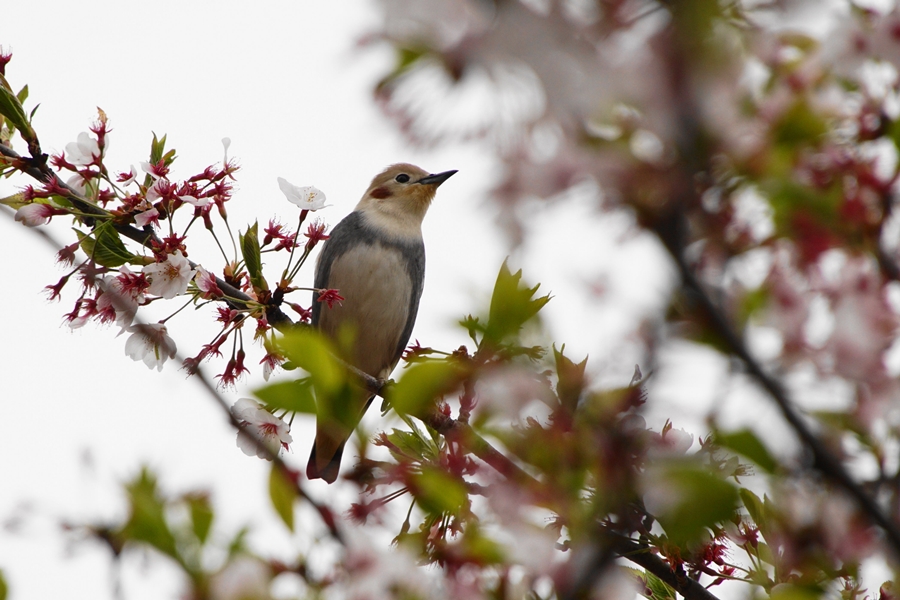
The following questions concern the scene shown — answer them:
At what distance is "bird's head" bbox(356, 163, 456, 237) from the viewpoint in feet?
22.1

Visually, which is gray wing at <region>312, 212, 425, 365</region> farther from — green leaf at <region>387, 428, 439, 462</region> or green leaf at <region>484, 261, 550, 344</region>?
green leaf at <region>484, 261, 550, 344</region>

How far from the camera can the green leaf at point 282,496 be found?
1.34 m

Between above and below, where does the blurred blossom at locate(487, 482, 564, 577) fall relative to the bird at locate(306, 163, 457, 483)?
above

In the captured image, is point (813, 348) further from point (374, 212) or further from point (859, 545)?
point (374, 212)

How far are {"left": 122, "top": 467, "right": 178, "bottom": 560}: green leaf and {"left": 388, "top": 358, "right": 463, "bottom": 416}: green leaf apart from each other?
16.2 inches

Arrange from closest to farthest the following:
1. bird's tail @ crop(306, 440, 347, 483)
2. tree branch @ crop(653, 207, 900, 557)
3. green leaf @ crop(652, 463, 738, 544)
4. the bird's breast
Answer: tree branch @ crop(653, 207, 900, 557), green leaf @ crop(652, 463, 738, 544), bird's tail @ crop(306, 440, 347, 483), the bird's breast

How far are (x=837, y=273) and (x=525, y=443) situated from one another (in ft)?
2.04

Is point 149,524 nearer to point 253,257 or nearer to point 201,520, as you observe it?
point 201,520

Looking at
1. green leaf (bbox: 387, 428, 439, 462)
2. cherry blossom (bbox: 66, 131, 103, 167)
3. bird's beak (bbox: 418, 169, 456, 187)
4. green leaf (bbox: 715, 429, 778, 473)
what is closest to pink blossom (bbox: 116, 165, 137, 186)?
cherry blossom (bbox: 66, 131, 103, 167)

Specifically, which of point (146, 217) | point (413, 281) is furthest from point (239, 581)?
point (413, 281)

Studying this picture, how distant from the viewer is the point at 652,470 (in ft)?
3.49

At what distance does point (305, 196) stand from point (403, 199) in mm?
3377

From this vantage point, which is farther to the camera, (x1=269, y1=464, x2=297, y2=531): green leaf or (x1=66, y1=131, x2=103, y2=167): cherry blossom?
(x1=66, y1=131, x2=103, y2=167): cherry blossom

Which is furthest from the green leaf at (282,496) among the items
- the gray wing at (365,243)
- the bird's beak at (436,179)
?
the bird's beak at (436,179)
